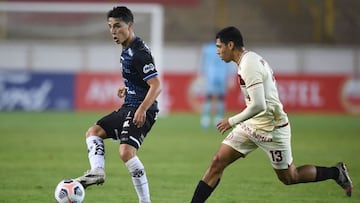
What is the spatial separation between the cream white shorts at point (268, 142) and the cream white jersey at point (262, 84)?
63 mm

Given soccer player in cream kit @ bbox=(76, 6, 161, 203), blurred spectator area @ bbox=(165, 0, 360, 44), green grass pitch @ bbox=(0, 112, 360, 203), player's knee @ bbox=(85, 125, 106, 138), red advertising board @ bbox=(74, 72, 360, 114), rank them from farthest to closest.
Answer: blurred spectator area @ bbox=(165, 0, 360, 44)
red advertising board @ bbox=(74, 72, 360, 114)
green grass pitch @ bbox=(0, 112, 360, 203)
player's knee @ bbox=(85, 125, 106, 138)
soccer player in cream kit @ bbox=(76, 6, 161, 203)

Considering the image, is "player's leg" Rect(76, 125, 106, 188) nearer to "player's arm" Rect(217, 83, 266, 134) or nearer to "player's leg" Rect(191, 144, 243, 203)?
"player's leg" Rect(191, 144, 243, 203)

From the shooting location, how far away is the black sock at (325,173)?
28.4 feet

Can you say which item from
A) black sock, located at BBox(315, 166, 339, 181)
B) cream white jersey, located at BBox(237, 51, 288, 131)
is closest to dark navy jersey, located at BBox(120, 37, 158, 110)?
cream white jersey, located at BBox(237, 51, 288, 131)

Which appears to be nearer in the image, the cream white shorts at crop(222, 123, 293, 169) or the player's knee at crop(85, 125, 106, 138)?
the cream white shorts at crop(222, 123, 293, 169)

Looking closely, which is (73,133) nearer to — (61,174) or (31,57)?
(61,174)

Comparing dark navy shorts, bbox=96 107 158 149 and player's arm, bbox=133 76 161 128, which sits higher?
player's arm, bbox=133 76 161 128

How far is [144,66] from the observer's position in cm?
808

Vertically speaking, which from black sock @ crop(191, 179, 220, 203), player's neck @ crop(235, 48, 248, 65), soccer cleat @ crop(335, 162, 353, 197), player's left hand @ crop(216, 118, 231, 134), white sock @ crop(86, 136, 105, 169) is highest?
player's neck @ crop(235, 48, 248, 65)

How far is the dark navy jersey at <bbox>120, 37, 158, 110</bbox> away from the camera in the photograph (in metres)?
8.09

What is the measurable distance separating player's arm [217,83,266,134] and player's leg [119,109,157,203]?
3.26 feet

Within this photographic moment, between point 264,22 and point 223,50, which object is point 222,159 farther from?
point 264,22

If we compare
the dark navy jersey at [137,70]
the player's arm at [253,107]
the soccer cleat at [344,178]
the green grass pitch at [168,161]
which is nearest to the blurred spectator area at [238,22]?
the green grass pitch at [168,161]

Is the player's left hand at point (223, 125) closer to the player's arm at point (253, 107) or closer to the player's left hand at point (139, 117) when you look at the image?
the player's arm at point (253, 107)
